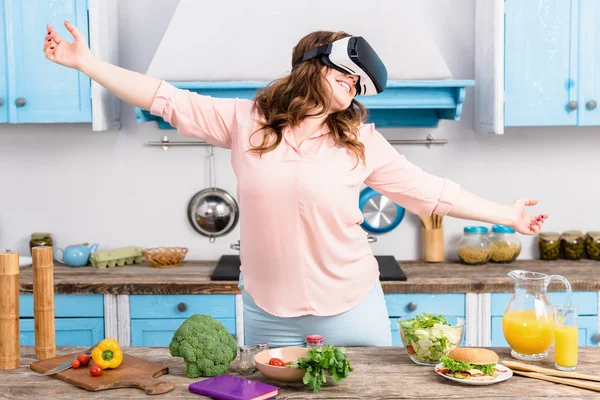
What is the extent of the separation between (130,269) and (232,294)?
1.85 ft

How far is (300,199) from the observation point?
7.18 feet

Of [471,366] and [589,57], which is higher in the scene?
[589,57]

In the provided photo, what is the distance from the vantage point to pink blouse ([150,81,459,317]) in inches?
86.7

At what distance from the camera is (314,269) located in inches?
88.5

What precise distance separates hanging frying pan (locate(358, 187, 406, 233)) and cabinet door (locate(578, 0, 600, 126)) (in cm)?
95

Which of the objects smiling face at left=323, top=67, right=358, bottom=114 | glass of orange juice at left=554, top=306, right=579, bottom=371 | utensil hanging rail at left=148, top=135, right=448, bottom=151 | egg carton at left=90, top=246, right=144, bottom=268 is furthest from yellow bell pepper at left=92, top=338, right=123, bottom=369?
utensil hanging rail at left=148, top=135, right=448, bottom=151

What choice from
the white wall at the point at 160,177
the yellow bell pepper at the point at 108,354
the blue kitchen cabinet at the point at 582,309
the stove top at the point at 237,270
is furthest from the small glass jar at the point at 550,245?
the yellow bell pepper at the point at 108,354

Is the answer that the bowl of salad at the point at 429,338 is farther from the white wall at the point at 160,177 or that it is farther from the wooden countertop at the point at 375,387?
the white wall at the point at 160,177

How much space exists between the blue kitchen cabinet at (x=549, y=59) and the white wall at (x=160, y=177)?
1.32 ft

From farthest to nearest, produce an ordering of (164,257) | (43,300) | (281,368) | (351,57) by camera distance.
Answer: (164,257), (351,57), (43,300), (281,368)

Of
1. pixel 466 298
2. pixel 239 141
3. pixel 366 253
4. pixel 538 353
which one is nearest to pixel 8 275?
pixel 239 141

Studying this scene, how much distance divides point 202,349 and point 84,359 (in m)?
0.32

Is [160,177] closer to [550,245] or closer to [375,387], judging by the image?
[550,245]

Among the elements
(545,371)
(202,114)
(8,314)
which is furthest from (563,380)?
Answer: (8,314)
